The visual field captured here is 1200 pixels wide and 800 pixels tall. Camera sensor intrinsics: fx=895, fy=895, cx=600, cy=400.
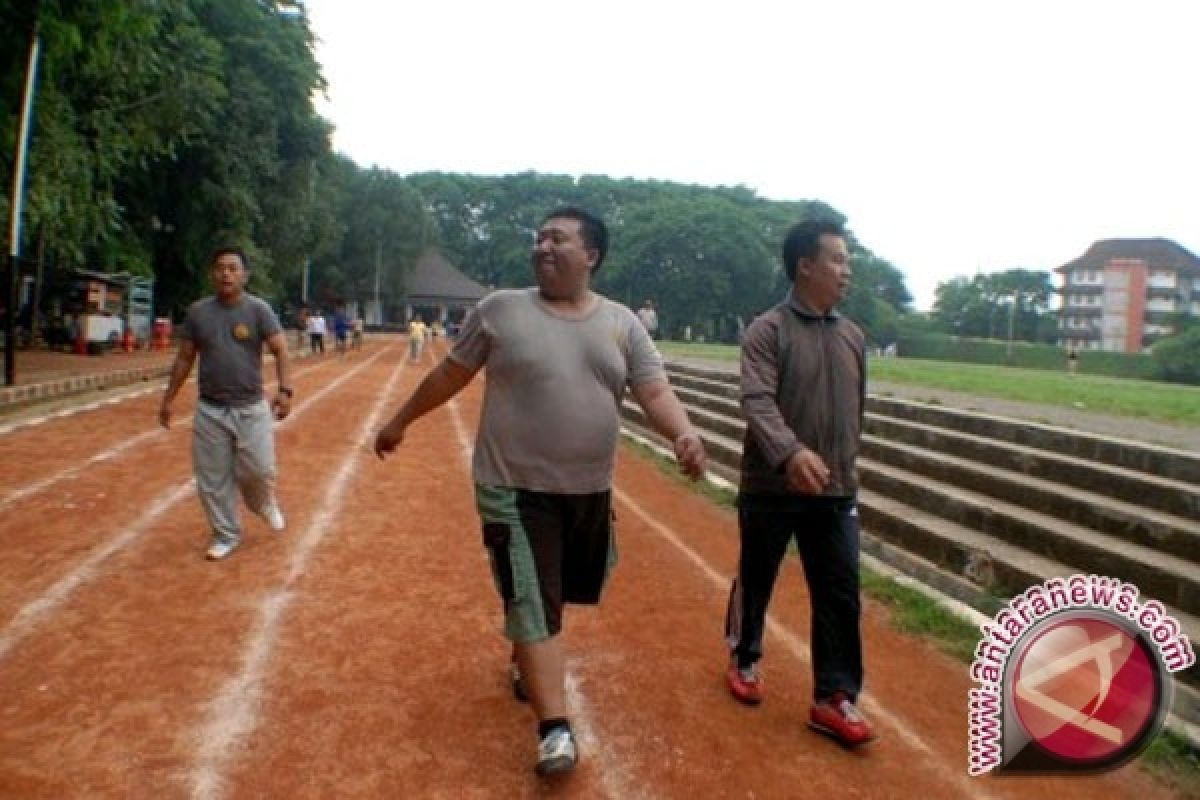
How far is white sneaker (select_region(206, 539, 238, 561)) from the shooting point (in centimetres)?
556

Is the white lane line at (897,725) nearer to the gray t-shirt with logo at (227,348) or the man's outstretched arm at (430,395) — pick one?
the man's outstretched arm at (430,395)

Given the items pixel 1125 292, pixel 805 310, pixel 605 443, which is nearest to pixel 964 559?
pixel 805 310

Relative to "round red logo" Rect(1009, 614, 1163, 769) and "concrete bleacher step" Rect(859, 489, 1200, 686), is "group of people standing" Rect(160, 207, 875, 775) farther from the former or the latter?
"concrete bleacher step" Rect(859, 489, 1200, 686)

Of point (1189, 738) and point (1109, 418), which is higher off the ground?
point (1109, 418)

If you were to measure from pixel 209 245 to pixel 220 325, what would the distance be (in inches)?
988

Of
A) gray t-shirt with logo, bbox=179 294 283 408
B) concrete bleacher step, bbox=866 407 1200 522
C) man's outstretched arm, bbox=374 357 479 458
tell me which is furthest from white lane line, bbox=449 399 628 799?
concrete bleacher step, bbox=866 407 1200 522

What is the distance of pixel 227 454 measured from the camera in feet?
18.6

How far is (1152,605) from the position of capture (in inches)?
159

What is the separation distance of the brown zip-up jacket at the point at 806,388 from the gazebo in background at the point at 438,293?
208 feet

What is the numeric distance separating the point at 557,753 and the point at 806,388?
1630mm

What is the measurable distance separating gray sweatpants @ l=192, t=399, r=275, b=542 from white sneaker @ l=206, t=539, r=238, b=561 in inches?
1.0

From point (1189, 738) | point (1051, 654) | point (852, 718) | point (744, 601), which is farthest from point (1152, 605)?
point (744, 601)

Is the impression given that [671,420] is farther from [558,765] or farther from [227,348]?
[227,348]

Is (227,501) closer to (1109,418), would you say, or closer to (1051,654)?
(1051,654)
